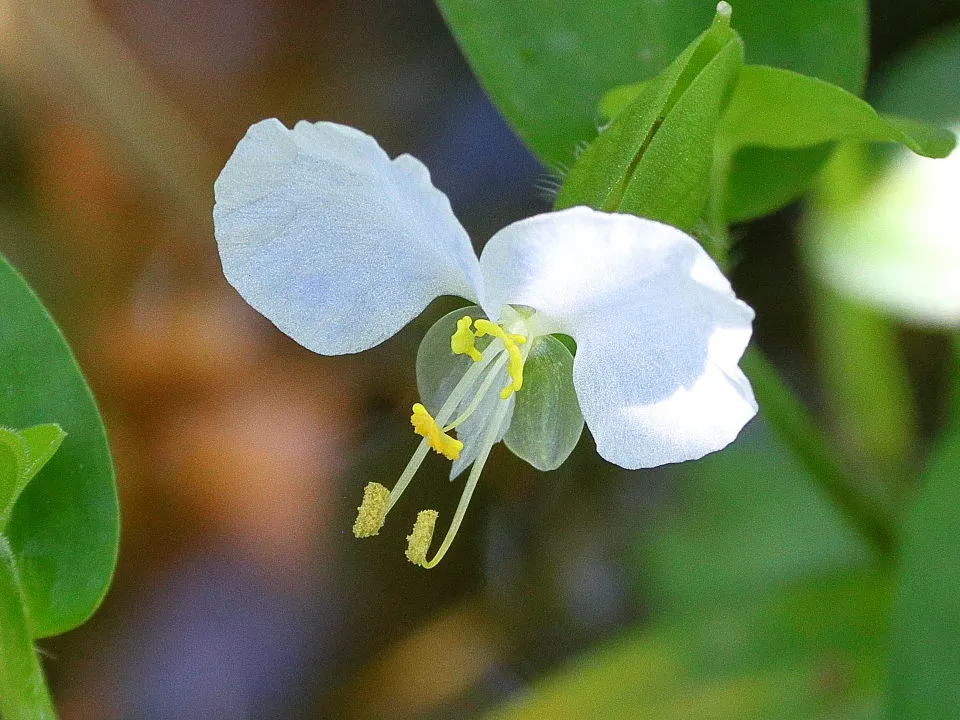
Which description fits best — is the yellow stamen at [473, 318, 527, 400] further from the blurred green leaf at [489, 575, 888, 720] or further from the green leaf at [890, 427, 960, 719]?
the blurred green leaf at [489, 575, 888, 720]

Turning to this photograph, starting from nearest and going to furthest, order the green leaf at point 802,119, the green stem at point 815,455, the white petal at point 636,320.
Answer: the white petal at point 636,320
the green leaf at point 802,119
the green stem at point 815,455

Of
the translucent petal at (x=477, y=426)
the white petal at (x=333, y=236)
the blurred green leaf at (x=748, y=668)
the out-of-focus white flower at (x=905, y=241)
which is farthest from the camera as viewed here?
the out-of-focus white flower at (x=905, y=241)

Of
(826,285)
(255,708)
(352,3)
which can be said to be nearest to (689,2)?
(826,285)

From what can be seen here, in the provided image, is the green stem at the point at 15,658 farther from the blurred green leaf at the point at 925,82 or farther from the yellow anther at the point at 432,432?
the blurred green leaf at the point at 925,82

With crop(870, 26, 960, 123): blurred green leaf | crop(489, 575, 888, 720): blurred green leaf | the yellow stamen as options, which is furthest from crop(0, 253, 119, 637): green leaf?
crop(870, 26, 960, 123): blurred green leaf

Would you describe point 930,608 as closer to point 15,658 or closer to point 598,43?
point 598,43

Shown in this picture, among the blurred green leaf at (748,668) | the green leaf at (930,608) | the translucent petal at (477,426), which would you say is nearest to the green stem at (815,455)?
the blurred green leaf at (748,668)
